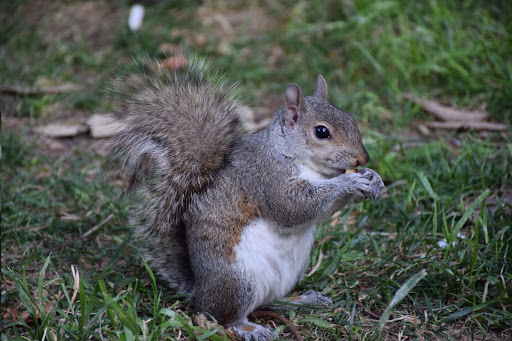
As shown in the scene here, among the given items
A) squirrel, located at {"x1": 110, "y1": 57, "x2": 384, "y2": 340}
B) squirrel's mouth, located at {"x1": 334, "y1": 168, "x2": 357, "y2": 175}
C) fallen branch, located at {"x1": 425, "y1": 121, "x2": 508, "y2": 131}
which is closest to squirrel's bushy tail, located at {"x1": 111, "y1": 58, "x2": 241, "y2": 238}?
squirrel, located at {"x1": 110, "y1": 57, "x2": 384, "y2": 340}

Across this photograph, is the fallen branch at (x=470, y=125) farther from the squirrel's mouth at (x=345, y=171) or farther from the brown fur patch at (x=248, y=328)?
the brown fur patch at (x=248, y=328)

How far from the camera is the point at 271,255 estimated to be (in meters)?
1.97

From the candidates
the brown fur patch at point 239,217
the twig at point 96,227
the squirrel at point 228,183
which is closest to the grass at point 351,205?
the twig at point 96,227

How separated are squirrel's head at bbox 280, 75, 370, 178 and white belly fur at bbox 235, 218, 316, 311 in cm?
23

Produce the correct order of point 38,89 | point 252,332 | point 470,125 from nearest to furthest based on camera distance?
point 252,332
point 470,125
point 38,89

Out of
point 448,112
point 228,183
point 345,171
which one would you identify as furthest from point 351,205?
point 448,112

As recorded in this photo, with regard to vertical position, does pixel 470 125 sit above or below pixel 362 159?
below

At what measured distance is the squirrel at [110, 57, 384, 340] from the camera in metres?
1.95

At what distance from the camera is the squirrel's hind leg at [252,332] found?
6.31 ft

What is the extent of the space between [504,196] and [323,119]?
1.06 m

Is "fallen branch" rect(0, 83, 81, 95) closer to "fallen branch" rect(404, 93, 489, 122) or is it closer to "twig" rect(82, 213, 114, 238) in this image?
"twig" rect(82, 213, 114, 238)

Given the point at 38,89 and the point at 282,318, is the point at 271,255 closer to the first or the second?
the point at 282,318

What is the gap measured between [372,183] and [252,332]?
0.64m

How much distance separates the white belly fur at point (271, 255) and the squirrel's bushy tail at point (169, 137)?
0.86 feet
